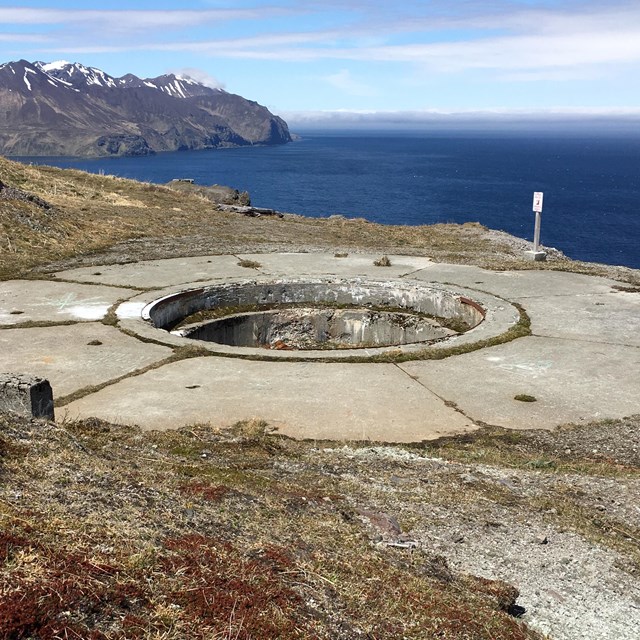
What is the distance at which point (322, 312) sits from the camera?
16438mm

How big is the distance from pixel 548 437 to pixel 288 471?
3.27m

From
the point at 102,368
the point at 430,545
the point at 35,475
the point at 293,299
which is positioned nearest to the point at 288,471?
the point at 430,545

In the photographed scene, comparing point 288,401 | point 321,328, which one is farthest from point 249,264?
point 288,401

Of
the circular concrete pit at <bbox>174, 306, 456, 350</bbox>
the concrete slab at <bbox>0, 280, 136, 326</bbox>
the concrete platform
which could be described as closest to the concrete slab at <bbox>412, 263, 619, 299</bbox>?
the concrete platform

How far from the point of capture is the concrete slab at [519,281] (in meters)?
16.1

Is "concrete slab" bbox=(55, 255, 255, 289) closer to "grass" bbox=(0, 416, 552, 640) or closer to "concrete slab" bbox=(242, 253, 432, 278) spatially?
"concrete slab" bbox=(242, 253, 432, 278)

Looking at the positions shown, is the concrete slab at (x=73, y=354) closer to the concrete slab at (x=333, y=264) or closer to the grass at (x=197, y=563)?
the grass at (x=197, y=563)

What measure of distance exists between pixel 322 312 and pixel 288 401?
21.9ft

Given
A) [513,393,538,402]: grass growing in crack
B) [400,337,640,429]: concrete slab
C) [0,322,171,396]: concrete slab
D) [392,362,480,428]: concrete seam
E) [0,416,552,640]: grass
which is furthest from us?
[0,322,171,396]: concrete slab

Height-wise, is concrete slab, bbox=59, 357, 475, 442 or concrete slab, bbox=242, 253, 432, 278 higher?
concrete slab, bbox=242, 253, 432, 278

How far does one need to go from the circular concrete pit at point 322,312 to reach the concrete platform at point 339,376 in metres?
0.65

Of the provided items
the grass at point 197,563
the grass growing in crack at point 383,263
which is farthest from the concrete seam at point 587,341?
the grass at point 197,563

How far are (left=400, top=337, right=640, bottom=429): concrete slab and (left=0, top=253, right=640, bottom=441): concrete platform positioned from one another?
16 millimetres

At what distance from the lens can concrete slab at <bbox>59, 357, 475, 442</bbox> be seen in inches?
357
